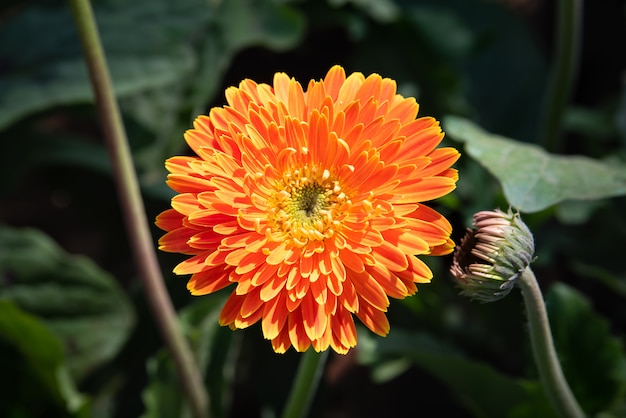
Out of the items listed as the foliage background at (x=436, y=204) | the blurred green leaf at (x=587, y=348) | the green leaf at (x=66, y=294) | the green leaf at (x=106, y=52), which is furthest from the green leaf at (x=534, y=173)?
the green leaf at (x=66, y=294)

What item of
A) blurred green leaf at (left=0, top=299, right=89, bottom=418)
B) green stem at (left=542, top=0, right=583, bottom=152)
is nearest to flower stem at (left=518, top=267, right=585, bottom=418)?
green stem at (left=542, top=0, right=583, bottom=152)

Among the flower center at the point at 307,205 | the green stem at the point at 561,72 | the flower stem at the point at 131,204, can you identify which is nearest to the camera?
the flower center at the point at 307,205

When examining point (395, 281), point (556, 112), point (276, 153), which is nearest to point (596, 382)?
point (556, 112)

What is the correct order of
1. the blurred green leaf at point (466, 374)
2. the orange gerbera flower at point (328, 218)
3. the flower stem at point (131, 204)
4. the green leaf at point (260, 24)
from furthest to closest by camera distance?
the green leaf at point (260, 24)
the blurred green leaf at point (466, 374)
the flower stem at point (131, 204)
the orange gerbera flower at point (328, 218)

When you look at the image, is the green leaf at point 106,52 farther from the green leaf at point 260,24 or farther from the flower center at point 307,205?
the flower center at point 307,205

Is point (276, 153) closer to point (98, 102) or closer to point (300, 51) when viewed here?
point (98, 102)

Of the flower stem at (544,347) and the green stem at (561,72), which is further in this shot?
the green stem at (561,72)

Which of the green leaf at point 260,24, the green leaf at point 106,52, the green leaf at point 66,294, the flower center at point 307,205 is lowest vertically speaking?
the green leaf at point 66,294
